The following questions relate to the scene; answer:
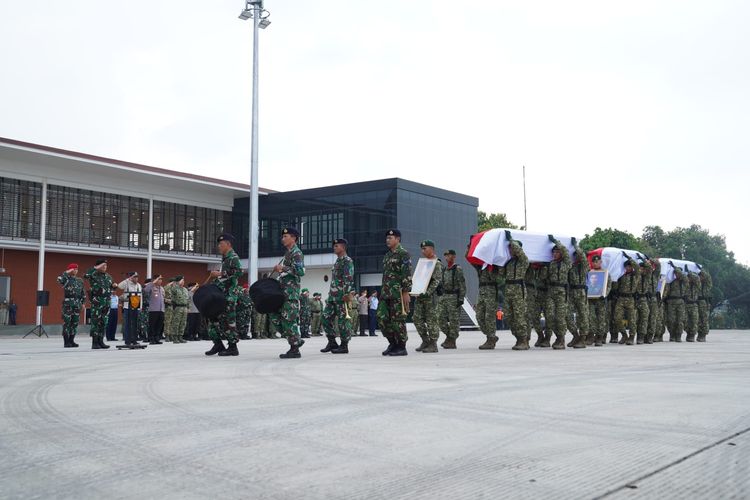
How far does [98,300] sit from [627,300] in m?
12.1

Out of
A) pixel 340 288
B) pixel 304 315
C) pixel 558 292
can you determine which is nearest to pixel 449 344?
pixel 558 292

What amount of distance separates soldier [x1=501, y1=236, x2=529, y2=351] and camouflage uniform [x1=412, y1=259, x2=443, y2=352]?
153cm

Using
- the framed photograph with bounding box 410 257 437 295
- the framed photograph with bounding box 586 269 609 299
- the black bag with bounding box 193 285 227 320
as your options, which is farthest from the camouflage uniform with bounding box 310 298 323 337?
the black bag with bounding box 193 285 227 320

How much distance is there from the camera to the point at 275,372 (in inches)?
293

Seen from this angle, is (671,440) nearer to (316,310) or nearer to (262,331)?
(262,331)

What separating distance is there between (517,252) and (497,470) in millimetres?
9648

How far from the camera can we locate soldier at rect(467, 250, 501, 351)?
494 inches

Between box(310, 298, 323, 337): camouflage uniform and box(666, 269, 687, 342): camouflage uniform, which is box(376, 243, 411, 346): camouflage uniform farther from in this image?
box(310, 298, 323, 337): camouflage uniform

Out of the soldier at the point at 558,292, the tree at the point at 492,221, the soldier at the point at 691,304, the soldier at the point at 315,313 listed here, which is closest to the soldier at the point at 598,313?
the soldier at the point at 558,292

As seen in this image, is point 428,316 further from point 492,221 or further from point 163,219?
point 492,221

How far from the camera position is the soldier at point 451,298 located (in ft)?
41.0

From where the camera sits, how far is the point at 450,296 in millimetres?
12641

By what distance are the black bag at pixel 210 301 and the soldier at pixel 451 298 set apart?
14.5ft

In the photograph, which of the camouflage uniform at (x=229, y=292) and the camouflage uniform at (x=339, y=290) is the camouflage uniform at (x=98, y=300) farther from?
the camouflage uniform at (x=339, y=290)
